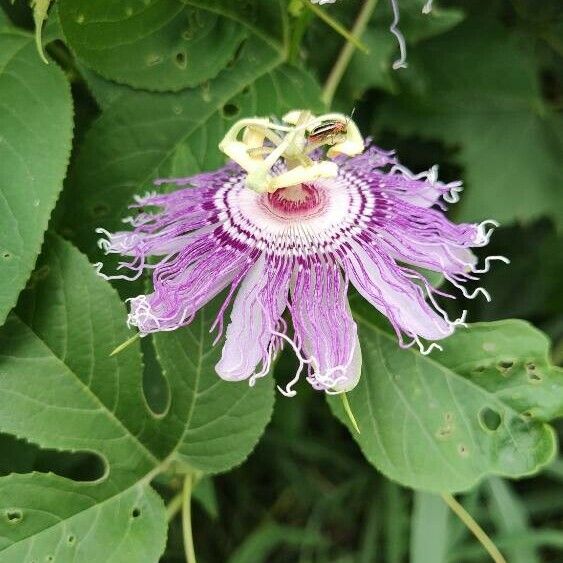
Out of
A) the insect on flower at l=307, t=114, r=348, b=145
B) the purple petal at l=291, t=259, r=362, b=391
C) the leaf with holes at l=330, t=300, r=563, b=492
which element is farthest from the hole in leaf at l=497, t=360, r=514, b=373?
the insect on flower at l=307, t=114, r=348, b=145

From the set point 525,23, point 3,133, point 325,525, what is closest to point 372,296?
point 3,133

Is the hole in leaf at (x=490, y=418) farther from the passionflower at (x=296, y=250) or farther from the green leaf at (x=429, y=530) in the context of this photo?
the green leaf at (x=429, y=530)

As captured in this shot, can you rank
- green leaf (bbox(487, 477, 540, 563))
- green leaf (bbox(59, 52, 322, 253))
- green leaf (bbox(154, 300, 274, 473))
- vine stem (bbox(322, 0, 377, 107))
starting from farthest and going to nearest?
green leaf (bbox(487, 477, 540, 563)) < vine stem (bbox(322, 0, 377, 107)) < green leaf (bbox(59, 52, 322, 253)) < green leaf (bbox(154, 300, 274, 473))

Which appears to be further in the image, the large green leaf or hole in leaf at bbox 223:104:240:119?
hole in leaf at bbox 223:104:240:119

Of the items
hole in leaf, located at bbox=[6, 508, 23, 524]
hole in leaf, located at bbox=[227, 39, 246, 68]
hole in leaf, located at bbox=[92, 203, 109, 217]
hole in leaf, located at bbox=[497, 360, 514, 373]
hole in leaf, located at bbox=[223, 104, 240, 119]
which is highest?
hole in leaf, located at bbox=[227, 39, 246, 68]

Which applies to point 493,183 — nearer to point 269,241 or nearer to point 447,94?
point 447,94

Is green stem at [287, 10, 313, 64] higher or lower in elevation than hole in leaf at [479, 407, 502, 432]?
higher

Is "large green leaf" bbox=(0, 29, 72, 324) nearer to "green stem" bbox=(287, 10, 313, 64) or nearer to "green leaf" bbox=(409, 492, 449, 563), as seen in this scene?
"green stem" bbox=(287, 10, 313, 64)
